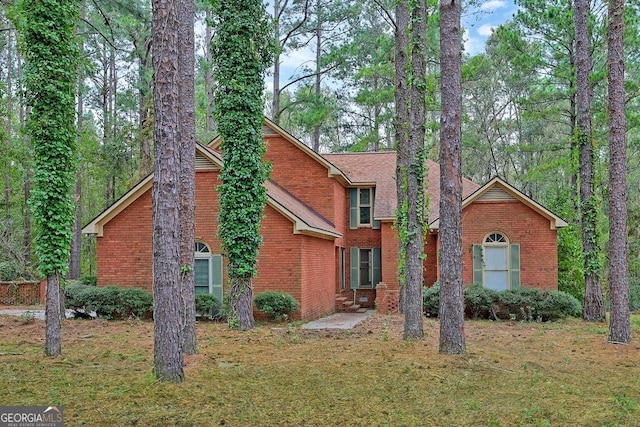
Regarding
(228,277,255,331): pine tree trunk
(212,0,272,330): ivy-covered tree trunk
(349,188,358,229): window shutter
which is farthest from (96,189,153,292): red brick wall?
(349,188,358,229): window shutter

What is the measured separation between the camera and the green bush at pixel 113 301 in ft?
50.7

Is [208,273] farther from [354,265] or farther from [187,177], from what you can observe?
[354,265]

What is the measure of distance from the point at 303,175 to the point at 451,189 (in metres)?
11.5

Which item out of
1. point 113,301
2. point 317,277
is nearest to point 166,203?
point 113,301

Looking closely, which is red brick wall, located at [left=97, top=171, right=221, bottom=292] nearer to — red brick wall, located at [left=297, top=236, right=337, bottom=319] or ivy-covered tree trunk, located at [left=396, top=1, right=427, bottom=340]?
red brick wall, located at [left=297, top=236, right=337, bottom=319]

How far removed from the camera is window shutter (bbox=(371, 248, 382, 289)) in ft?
73.6

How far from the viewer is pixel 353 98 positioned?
30.7 metres

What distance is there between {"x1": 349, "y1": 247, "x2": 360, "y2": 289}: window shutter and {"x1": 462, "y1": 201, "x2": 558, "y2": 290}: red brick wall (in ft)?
17.5

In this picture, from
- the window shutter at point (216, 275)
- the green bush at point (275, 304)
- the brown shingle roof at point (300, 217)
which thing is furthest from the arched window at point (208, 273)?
the brown shingle roof at point (300, 217)

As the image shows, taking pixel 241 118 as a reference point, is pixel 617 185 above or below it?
below

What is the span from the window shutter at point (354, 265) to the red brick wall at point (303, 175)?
2.77 meters

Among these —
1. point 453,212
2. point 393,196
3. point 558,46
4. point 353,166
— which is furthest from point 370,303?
point 453,212

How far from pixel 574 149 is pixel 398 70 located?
5.33m

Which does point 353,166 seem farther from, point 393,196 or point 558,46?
point 558,46
